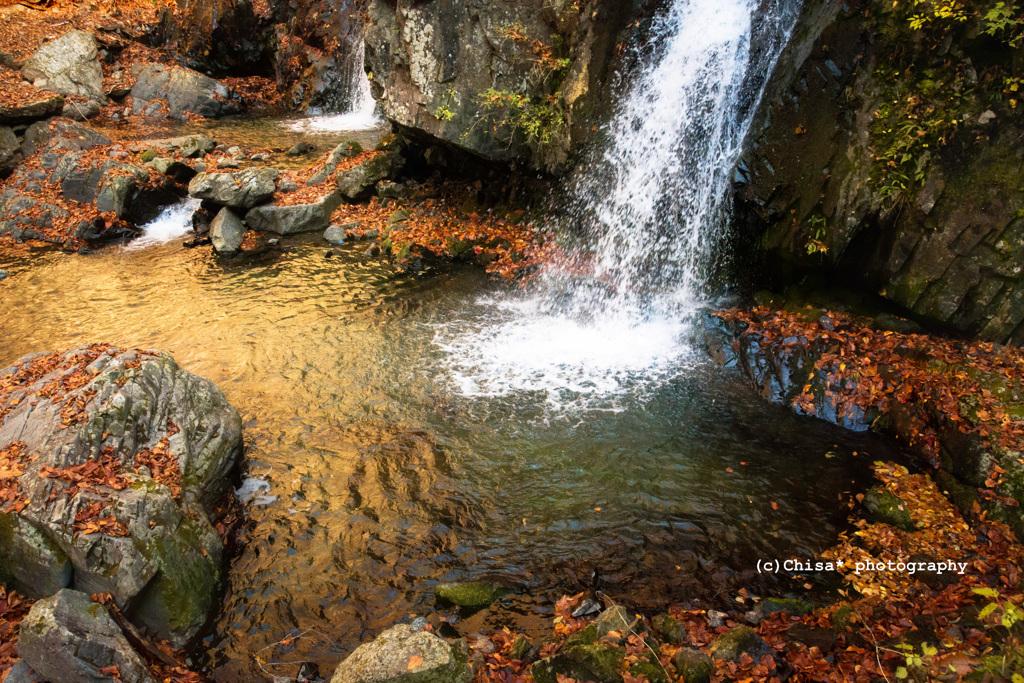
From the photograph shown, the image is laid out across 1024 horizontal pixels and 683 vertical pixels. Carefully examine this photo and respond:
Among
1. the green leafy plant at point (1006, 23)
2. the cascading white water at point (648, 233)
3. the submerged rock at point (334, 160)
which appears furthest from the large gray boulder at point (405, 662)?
the submerged rock at point (334, 160)

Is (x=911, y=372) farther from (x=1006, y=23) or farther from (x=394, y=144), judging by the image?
(x=394, y=144)

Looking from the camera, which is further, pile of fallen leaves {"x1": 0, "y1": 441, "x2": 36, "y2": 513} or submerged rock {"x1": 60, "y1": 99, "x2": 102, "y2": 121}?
submerged rock {"x1": 60, "y1": 99, "x2": 102, "y2": 121}

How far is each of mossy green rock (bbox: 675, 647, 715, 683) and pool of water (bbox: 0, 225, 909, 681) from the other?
3.04 ft

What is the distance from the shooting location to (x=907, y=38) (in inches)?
288

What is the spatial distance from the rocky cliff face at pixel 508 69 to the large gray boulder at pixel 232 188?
4070mm

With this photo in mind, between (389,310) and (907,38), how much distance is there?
862 cm

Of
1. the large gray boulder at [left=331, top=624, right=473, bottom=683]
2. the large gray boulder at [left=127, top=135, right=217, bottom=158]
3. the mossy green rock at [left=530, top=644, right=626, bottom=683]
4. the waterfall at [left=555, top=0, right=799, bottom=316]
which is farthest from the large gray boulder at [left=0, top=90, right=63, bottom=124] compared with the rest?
the mossy green rock at [left=530, top=644, right=626, bottom=683]

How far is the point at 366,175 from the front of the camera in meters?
14.1

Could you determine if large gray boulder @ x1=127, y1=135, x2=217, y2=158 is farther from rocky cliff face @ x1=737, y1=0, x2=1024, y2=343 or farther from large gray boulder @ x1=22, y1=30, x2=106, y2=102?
rocky cliff face @ x1=737, y1=0, x2=1024, y2=343

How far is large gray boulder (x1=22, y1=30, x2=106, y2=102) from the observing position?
59.8 ft

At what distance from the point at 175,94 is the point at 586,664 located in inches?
939

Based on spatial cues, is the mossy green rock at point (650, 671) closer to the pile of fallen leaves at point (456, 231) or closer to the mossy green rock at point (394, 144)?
the pile of fallen leaves at point (456, 231)

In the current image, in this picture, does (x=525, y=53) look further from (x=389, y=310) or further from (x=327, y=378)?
(x=327, y=378)

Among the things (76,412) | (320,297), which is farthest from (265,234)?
(76,412)
